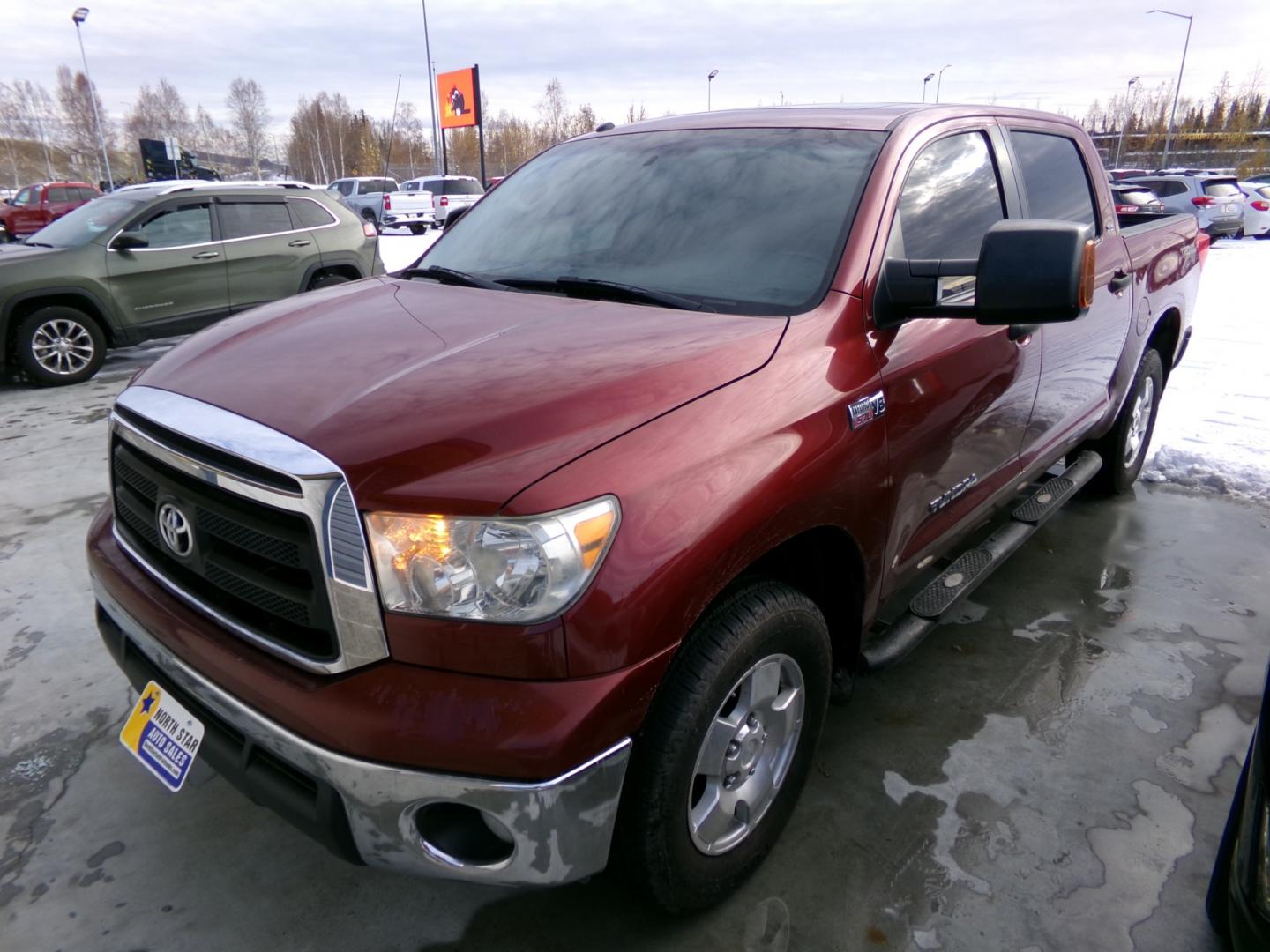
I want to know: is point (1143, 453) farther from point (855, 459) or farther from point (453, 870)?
point (453, 870)

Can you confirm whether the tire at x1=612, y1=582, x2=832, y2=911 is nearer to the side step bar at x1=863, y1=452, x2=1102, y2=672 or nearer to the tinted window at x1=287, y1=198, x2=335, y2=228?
the side step bar at x1=863, y1=452, x2=1102, y2=672

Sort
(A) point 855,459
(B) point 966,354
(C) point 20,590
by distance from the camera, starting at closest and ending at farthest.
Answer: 1. (A) point 855,459
2. (B) point 966,354
3. (C) point 20,590

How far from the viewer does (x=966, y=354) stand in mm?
2523

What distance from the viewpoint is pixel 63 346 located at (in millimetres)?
7512

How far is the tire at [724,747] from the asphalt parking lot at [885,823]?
0.20 metres

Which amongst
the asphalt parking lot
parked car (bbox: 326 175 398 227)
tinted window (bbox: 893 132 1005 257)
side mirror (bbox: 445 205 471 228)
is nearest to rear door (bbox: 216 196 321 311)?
the asphalt parking lot

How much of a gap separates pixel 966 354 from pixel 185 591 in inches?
85.8

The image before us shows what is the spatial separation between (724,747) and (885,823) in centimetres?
76

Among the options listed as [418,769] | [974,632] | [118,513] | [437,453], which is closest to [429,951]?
[418,769]

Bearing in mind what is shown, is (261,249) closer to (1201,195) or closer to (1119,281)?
(1119,281)

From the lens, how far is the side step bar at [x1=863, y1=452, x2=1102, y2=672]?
8.35 ft

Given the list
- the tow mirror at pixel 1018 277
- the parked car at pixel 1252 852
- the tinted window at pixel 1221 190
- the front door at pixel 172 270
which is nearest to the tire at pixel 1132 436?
the tow mirror at pixel 1018 277

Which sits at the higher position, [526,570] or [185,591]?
[526,570]

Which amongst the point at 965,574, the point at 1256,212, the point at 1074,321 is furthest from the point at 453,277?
the point at 1256,212
